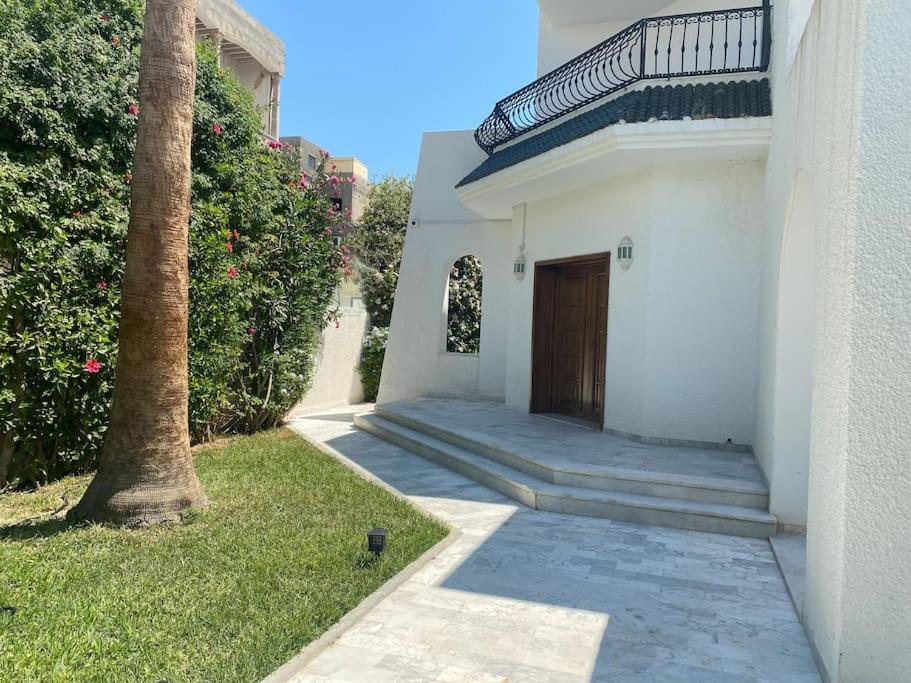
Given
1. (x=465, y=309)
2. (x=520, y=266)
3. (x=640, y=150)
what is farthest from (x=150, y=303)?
(x=465, y=309)

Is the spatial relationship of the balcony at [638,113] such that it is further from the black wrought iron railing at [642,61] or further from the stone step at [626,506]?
the stone step at [626,506]

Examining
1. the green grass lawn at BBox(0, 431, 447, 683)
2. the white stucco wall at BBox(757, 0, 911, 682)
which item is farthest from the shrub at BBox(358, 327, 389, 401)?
the white stucco wall at BBox(757, 0, 911, 682)

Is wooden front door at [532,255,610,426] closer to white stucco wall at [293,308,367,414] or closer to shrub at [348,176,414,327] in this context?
white stucco wall at [293,308,367,414]

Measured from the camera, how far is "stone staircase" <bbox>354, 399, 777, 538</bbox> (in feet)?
19.9

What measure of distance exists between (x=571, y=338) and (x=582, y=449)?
3.38 meters

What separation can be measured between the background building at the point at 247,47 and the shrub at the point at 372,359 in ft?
23.9

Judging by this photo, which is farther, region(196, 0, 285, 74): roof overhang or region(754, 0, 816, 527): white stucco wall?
region(196, 0, 285, 74): roof overhang

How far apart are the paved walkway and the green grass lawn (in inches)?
14.0

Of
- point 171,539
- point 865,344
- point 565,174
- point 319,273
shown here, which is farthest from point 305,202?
point 865,344

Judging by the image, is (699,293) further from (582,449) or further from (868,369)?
(868,369)

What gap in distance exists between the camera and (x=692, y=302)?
8422mm

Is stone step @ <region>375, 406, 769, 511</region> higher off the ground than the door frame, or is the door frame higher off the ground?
the door frame

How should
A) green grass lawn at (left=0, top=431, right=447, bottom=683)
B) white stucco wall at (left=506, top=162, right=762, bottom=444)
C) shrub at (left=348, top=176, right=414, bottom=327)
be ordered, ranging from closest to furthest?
green grass lawn at (left=0, top=431, right=447, bottom=683), white stucco wall at (left=506, top=162, right=762, bottom=444), shrub at (left=348, top=176, right=414, bottom=327)

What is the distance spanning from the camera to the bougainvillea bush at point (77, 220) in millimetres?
6027
